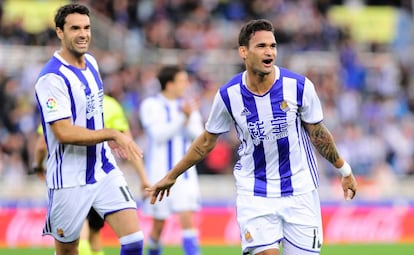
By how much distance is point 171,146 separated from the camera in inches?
461

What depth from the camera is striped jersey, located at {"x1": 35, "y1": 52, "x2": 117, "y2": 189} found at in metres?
8.09

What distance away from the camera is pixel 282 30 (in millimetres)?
22469

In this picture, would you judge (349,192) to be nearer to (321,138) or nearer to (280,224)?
(321,138)

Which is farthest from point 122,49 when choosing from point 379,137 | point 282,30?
point 379,137

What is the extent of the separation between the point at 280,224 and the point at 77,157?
1.70m

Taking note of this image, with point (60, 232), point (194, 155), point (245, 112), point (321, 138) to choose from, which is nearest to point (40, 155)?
point (60, 232)

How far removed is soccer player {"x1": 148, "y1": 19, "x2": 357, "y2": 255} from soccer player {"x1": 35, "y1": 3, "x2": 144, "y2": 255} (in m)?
0.97

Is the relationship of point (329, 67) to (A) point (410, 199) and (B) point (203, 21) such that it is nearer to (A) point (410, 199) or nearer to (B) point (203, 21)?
(B) point (203, 21)

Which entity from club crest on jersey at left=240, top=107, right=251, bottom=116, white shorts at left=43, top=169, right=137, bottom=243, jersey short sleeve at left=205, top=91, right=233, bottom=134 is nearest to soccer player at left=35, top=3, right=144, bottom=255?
white shorts at left=43, top=169, right=137, bottom=243

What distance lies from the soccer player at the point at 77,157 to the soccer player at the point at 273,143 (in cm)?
97

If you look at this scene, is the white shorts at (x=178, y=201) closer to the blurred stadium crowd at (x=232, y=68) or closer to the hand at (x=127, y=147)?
the hand at (x=127, y=147)

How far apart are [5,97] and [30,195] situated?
2.24 m

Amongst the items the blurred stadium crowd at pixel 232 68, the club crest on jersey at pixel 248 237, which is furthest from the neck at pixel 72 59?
the blurred stadium crowd at pixel 232 68

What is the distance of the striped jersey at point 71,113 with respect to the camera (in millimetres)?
8094
